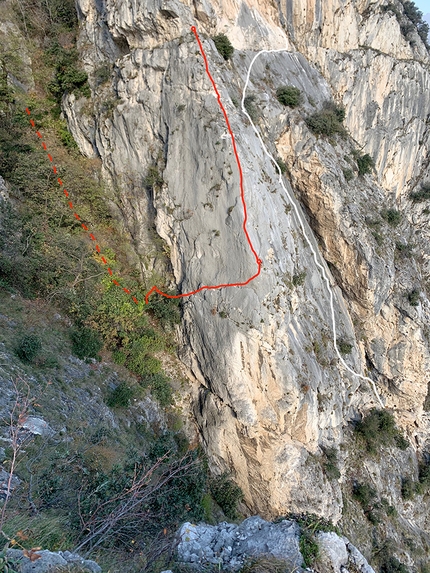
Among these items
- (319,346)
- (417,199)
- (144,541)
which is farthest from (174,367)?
(417,199)

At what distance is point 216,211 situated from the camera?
13.4 metres

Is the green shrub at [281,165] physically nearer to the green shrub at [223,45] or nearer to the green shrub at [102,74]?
the green shrub at [223,45]

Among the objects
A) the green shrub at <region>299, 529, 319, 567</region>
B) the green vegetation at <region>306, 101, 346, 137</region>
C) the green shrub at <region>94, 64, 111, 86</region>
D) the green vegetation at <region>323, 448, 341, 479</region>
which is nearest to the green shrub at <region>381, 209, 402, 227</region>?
the green vegetation at <region>306, 101, 346, 137</region>

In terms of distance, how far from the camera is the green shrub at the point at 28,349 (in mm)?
10312

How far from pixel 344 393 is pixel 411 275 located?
850 centimetres

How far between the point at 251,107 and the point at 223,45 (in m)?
3.15

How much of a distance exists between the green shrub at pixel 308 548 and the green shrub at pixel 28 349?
9.05 metres

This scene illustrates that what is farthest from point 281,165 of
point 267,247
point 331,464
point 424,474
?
point 424,474

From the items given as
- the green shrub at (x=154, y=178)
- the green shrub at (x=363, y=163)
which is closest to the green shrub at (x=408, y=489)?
the green shrub at (x=363, y=163)

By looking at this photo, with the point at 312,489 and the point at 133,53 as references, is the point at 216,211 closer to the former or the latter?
the point at 133,53

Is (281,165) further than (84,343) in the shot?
Yes

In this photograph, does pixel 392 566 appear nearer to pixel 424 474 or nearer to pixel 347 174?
pixel 424 474

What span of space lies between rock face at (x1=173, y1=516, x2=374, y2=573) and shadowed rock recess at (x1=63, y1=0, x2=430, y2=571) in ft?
21.1

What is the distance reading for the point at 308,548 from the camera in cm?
630
